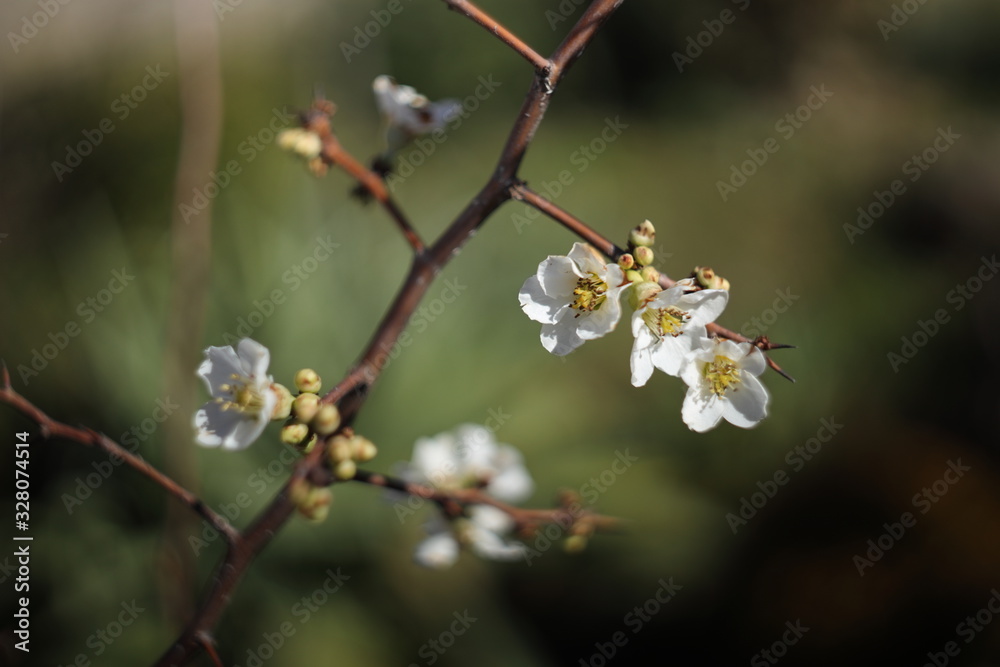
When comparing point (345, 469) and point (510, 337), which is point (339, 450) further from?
point (510, 337)

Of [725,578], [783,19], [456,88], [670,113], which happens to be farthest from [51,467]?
[783,19]

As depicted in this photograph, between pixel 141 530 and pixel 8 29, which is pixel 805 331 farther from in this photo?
pixel 8 29
